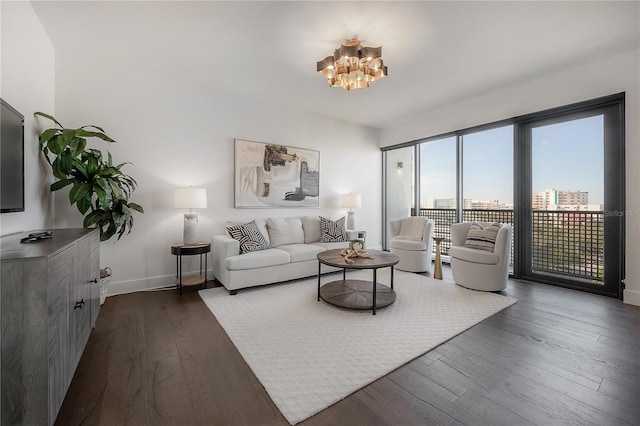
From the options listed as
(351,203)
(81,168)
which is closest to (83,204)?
(81,168)

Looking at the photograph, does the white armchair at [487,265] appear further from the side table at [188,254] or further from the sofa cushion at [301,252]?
the side table at [188,254]

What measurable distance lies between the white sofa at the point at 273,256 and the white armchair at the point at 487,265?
5.51 feet

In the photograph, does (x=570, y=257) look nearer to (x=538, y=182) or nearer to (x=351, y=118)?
(x=538, y=182)

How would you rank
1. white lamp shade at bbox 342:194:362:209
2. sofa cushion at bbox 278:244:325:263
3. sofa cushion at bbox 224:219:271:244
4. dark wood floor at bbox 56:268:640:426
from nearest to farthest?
dark wood floor at bbox 56:268:640:426, sofa cushion at bbox 278:244:325:263, sofa cushion at bbox 224:219:271:244, white lamp shade at bbox 342:194:362:209

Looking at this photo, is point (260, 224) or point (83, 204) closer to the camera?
point (83, 204)

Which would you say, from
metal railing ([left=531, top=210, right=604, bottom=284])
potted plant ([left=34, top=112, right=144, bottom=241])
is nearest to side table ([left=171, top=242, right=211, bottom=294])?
potted plant ([left=34, top=112, right=144, bottom=241])

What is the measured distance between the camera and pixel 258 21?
245 cm

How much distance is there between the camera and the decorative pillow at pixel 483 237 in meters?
3.45

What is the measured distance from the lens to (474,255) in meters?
3.35

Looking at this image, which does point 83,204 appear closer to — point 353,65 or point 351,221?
point 353,65

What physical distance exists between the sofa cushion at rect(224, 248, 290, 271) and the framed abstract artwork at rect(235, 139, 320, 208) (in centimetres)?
106

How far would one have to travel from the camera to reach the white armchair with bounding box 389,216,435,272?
4152mm

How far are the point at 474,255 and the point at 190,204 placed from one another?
356 cm

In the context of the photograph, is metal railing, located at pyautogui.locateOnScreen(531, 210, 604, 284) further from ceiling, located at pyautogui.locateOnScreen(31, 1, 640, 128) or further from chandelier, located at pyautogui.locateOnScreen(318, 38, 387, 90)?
chandelier, located at pyautogui.locateOnScreen(318, 38, 387, 90)
